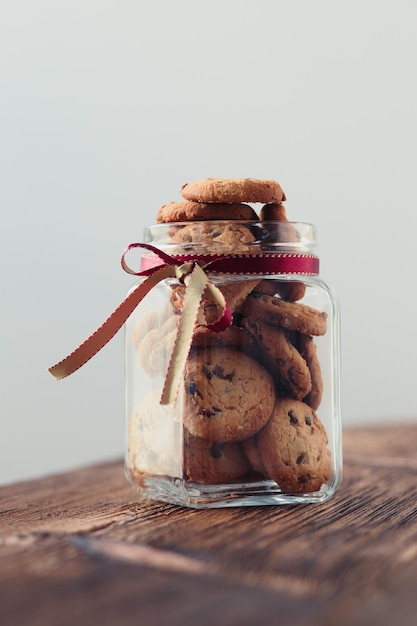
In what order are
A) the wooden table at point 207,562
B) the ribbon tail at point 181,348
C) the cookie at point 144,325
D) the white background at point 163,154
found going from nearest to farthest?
the wooden table at point 207,562
the ribbon tail at point 181,348
the cookie at point 144,325
the white background at point 163,154

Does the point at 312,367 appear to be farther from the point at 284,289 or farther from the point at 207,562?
the point at 207,562

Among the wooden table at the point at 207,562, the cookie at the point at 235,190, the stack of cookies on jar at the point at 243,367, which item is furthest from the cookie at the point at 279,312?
the wooden table at the point at 207,562

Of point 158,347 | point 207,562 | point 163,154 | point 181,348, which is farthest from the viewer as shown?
point 163,154

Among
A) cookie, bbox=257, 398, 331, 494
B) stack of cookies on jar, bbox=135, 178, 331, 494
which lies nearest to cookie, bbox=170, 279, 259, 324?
stack of cookies on jar, bbox=135, 178, 331, 494

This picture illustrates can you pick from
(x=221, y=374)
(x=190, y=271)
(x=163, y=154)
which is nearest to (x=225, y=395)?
(x=221, y=374)

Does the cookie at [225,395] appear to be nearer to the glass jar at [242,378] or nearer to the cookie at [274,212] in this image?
the glass jar at [242,378]

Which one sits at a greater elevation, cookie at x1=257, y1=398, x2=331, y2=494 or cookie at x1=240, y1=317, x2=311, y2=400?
cookie at x1=240, y1=317, x2=311, y2=400

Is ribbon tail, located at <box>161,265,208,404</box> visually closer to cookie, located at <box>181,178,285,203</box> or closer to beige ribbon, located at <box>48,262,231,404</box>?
beige ribbon, located at <box>48,262,231,404</box>
